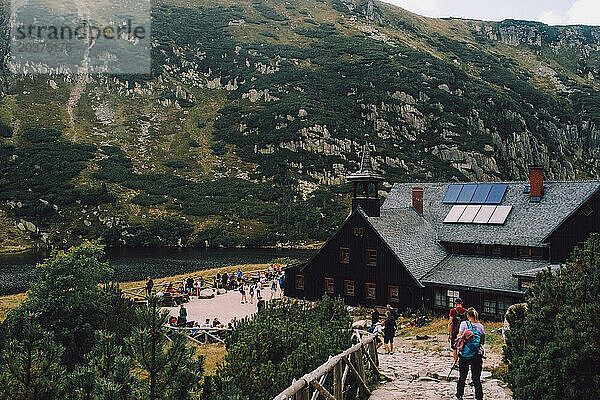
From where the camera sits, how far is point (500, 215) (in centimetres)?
3247

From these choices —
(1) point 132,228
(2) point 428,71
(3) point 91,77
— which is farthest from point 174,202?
(2) point 428,71

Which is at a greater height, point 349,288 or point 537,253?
point 537,253

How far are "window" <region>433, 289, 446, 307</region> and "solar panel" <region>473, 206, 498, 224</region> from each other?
6.48 m

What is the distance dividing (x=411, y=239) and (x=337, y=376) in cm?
2451

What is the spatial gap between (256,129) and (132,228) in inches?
2313

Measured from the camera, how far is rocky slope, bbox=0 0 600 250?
107312 millimetres

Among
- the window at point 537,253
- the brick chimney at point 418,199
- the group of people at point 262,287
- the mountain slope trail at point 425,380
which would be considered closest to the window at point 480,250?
the window at point 537,253

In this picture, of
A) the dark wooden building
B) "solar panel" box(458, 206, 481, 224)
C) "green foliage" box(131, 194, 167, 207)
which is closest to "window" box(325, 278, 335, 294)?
the dark wooden building

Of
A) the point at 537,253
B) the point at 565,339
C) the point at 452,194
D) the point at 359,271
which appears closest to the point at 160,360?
the point at 565,339

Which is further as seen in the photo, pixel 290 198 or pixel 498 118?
pixel 498 118

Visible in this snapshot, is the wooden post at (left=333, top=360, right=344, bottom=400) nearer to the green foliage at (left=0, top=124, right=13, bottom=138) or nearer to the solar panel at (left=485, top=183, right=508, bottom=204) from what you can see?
the solar panel at (left=485, top=183, right=508, bottom=204)

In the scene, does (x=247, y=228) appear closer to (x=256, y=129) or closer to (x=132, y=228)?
(x=132, y=228)

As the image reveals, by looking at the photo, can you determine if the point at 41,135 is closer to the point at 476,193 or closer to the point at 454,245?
the point at 476,193

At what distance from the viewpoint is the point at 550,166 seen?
490 ft
